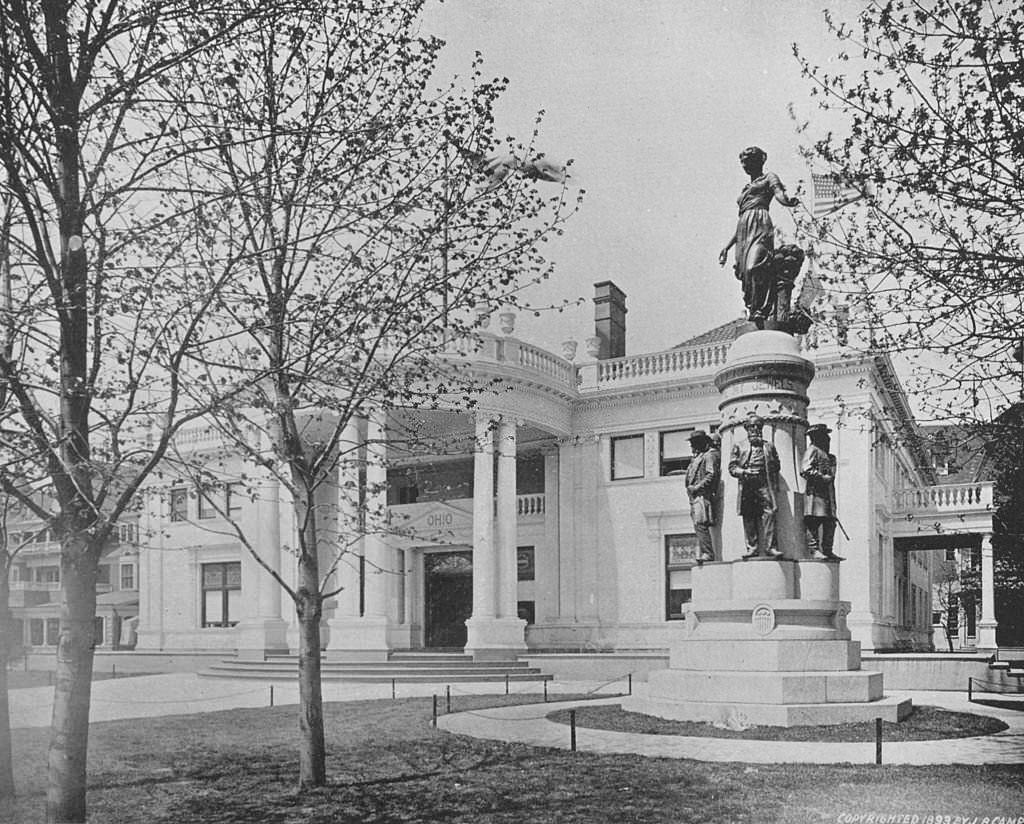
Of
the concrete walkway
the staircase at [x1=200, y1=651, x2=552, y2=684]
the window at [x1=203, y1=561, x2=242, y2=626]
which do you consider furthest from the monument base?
the window at [x1=203, y1=561, x2=242, y2=626]

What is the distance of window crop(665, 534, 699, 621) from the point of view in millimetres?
32656

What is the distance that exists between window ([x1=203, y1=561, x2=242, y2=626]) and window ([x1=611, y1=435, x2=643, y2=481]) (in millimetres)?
14760

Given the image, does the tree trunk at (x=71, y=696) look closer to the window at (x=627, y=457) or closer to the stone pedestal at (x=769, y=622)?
the stone pedestal at (x=769, y=622)

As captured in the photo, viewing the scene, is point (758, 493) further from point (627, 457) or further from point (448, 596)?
point (448, 596)

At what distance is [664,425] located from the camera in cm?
3325

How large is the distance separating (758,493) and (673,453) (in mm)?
18568

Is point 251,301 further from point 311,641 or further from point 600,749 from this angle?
point 600,749

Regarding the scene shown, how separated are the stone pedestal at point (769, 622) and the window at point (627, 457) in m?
18.0

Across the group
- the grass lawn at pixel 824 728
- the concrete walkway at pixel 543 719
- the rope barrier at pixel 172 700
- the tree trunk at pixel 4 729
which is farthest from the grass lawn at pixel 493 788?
the rope barrier at pixel 172 700

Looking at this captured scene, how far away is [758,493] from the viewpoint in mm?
14695

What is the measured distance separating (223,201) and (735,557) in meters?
8.94

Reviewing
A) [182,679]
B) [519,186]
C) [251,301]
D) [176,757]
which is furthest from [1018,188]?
[182,679]

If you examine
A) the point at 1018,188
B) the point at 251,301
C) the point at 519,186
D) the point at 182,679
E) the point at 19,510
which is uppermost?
the point at 519,186

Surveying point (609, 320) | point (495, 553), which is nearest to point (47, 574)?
point (495, 553)
